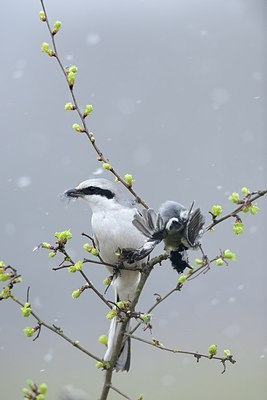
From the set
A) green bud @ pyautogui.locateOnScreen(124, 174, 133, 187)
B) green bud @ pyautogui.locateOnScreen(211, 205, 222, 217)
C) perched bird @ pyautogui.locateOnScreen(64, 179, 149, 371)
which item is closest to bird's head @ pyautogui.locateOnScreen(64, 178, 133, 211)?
perched bird @ pyautogui.locateOnScreen(64, 179, 149, 371)

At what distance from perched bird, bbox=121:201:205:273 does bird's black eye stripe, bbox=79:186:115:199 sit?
26cm

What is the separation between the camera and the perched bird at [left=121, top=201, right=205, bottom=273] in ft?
1.83

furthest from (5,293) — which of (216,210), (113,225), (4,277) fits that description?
(113,225)

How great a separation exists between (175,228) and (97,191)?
0.34 meters

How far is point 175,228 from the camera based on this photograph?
0.56m

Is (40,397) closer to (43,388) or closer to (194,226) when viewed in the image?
(43,388)

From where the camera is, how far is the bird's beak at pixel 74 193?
2.59 feet

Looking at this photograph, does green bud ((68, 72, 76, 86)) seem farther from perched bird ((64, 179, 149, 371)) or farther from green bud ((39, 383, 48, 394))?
green bud ((39, 383, 48, 394))

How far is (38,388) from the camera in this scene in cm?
54

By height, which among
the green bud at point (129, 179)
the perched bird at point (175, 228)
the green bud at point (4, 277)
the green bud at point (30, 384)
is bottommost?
the green bud at point (30, 384)

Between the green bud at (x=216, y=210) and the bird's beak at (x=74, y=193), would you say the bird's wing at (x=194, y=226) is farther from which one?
the bird's beak at (x=74, y=193)

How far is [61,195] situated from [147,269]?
178 millimetres

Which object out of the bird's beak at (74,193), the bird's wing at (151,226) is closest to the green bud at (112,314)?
the bird's wing at (151,226)

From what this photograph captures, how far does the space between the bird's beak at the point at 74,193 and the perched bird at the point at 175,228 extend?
0.21 meters
